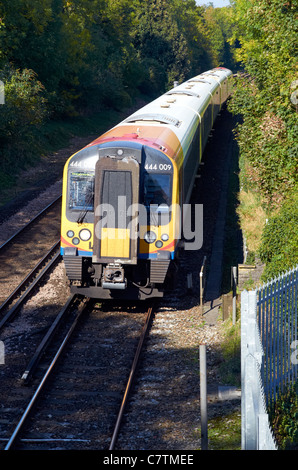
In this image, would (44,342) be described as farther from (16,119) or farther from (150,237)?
(16,119)

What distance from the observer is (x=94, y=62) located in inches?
1777

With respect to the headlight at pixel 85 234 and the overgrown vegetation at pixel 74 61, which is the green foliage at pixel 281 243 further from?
the overgrown vegetation at pixel 74 61

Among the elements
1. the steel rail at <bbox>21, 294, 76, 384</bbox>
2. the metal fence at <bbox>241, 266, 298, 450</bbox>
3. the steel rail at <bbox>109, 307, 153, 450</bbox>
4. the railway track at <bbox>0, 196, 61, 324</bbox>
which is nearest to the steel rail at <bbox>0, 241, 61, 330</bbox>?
the railway track at <bbox>0, 196, 61, 324</bbox>

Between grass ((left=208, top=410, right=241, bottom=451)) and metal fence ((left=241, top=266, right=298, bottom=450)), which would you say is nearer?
metal fence ((left=241, top=266, right=298, bottom=450))

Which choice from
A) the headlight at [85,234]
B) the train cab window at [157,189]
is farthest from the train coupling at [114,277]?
the train cab window at [157,189]

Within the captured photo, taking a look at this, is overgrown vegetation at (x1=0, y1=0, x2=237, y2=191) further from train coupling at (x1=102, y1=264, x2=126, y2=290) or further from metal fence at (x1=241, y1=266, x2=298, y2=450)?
metal fence at (x1=241, y1=266, x2=298, y2=450)

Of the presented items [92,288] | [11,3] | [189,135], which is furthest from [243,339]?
[11,3]

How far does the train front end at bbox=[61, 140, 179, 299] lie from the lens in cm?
1191

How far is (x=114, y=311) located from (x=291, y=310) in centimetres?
555

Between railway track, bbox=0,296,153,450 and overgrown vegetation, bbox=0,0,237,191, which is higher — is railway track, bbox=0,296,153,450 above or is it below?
below

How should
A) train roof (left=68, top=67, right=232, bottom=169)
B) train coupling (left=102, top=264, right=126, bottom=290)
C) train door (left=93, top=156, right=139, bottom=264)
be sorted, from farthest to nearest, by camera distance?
train roof (left=68, top=67, right=232, bottom=169), train coupling (left=102, top=264, right=126, bottom=290), train door (left=93, top=156, right=139, bottom=264)

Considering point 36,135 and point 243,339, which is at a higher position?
point 36,135

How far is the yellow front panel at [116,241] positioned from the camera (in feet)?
39.4
